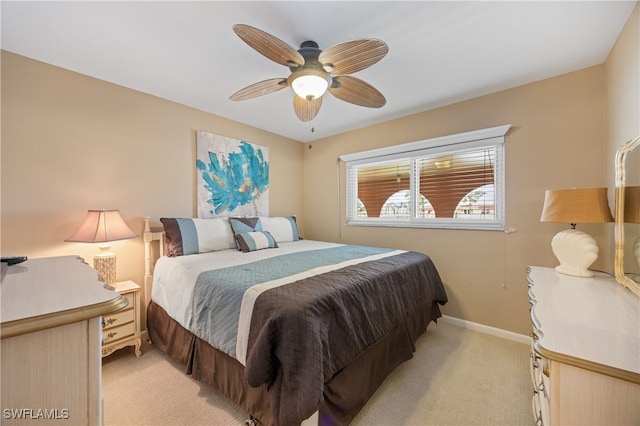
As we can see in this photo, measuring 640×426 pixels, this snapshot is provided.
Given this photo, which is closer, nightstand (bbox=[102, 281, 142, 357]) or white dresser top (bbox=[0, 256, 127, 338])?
white dresser top (bbox=[0, 256, 127, 338])

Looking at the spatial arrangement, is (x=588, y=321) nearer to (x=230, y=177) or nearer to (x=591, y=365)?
(x=591, y=365)

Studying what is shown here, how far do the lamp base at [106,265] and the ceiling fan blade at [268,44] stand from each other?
6.60 feet

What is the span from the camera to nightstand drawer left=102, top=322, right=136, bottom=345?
1.99 metres

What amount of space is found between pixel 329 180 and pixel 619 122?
290 centimetres

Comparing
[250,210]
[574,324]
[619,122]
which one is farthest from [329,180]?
[574,324]

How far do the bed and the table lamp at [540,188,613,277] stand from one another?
0.98 m

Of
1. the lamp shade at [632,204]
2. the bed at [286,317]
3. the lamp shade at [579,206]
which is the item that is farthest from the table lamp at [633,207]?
the bed at [286,317]

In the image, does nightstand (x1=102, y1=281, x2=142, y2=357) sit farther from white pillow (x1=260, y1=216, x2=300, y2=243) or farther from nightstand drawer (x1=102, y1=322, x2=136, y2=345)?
white pillow (x1=260, y1=216, x2=300, y2=243)

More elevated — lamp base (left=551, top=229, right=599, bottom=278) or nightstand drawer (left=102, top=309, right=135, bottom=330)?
lamp base (left=551, top=229, right=599, bottom=278)

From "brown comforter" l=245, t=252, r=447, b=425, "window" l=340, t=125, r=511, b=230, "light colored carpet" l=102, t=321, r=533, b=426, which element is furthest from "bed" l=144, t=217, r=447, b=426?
"window" l=340, t=125, r=511, b=230

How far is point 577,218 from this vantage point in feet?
5.21

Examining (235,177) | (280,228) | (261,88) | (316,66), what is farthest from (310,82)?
(280,228)

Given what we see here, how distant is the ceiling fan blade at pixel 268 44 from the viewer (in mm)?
1308

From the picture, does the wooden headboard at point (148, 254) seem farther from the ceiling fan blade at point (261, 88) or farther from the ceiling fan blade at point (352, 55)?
the ceiling fan blade at point (352, 55)
